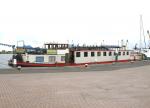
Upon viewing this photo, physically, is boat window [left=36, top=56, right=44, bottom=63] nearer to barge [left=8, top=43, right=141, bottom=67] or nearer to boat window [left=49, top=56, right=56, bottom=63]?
barge [left=8, top=43, right=141, bottom=67]

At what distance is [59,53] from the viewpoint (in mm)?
43656

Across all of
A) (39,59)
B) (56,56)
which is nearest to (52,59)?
(56,56)

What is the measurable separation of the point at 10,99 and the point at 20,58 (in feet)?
107

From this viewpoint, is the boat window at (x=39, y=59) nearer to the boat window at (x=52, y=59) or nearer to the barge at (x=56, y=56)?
the barge at (x=56, y=56)

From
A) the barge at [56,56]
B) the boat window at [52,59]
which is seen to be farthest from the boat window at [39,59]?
the boat window at [52,59]

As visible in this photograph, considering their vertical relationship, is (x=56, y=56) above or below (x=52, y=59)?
above

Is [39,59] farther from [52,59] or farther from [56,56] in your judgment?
[56,56]

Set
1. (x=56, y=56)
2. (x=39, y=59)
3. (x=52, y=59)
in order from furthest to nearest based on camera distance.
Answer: (x=56, y=56) → (x=52, y=59) → (x=39, y=59)

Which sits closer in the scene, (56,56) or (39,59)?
(39,59)

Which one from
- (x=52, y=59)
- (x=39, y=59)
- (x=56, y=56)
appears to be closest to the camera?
(x=39, y=59)

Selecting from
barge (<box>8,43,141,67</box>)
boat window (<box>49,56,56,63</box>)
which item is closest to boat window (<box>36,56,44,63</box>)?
barge (<box>8,43,141,67</box>)

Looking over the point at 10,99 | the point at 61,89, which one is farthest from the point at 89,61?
the point at 10,99

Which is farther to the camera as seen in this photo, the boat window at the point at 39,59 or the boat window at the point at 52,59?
the boat window at the point at 52,59

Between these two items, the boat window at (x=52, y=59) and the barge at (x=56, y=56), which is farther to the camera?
the boat window at (x=52, y=59)
